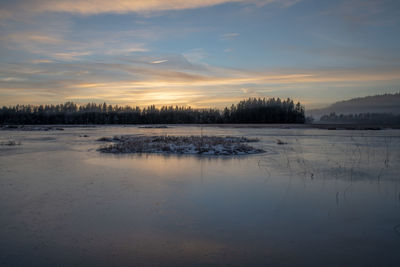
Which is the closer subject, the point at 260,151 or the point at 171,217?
the point at 171,217

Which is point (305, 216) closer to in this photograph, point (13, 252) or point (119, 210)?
point (119, 210)

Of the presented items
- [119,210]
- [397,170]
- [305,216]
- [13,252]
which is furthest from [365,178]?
[13,252]

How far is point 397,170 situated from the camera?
1066 centimetres

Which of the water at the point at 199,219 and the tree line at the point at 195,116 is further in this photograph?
the tree line at the point at 195,116

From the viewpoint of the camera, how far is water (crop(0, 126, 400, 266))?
13.2ft

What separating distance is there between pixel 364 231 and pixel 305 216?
1.04 meters

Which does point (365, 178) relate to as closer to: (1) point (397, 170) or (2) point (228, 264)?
(1) point (397, 170)

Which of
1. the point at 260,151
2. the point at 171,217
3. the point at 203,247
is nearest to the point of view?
the point at 203,247

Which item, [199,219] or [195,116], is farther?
[195,116]

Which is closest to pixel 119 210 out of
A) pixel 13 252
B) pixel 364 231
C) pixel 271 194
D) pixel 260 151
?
pixel 13 252

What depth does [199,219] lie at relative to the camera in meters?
5.45

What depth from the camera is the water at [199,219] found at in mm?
4012

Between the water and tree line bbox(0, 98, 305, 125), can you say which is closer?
the water

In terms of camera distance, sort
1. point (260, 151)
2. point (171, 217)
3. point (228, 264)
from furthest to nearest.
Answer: point (260, 151)
point (171, 217)
point (228, 264)
